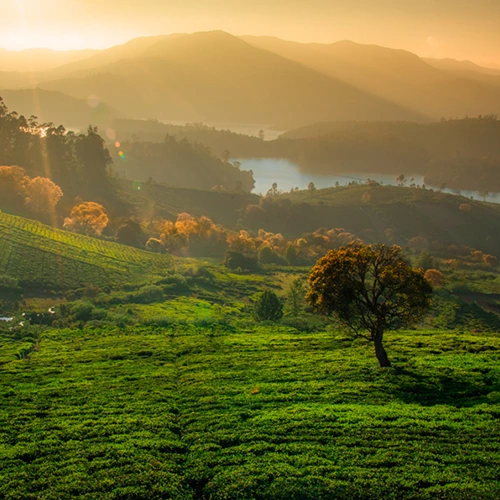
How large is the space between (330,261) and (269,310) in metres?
31.5

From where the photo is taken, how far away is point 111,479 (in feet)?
61.2

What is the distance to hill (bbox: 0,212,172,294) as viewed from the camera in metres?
69.1

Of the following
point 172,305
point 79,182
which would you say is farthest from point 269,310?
point 79,182

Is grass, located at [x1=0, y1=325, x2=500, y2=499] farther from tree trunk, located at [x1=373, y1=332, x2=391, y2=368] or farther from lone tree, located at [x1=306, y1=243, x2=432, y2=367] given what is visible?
lone tree, located at [x1=306, y1=243, x2=432, y2=367]

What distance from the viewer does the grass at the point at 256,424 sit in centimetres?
1798

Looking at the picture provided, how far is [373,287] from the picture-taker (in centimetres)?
3031

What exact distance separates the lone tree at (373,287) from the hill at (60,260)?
166 ft

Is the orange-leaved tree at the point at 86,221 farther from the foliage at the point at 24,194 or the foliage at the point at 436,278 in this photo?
the foliage at the point at 436,278

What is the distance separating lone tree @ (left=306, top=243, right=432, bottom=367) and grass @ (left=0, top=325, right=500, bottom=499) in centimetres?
357

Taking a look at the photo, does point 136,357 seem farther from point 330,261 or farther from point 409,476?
point 409,476

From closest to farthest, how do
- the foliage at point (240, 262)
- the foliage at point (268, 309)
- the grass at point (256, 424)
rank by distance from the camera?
the grass at point (256, 424), the foliage at point (268, 309), the foliage at point (240, 262)

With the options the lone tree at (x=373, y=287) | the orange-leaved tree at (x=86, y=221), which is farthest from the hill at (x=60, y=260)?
the lone tree at (x=373, y=287)

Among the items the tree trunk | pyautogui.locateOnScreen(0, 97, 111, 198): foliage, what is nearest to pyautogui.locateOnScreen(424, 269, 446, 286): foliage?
the tree trunk

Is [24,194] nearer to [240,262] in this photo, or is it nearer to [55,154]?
[55,154]
